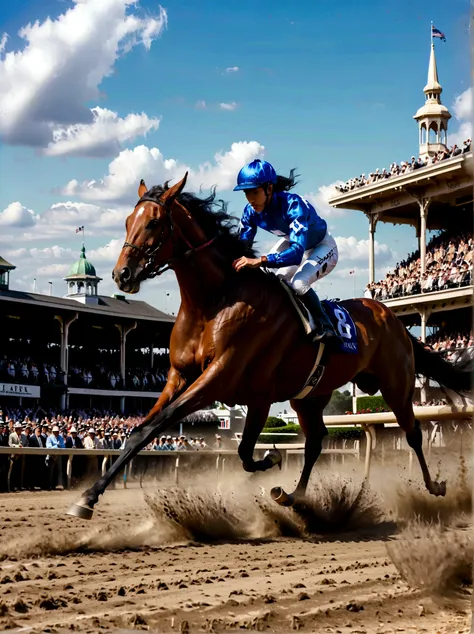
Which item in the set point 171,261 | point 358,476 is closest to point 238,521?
point 171,261

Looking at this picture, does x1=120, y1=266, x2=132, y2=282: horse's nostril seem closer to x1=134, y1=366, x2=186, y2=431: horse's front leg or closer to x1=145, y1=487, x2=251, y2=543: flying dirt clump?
x1=134, y1=366, x2=186, y2=431: horse's front leg

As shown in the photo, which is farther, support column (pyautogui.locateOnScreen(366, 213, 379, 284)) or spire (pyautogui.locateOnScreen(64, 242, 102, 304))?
spire (pyautogui.locateOnScreen(64, 242, 102, 304))

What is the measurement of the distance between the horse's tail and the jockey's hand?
270 centimetres

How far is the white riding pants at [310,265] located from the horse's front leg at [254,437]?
3.07 feet

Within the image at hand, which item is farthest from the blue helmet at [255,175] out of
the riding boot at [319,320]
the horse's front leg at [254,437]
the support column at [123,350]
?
the support column at [123,350]

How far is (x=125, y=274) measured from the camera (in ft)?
18.6

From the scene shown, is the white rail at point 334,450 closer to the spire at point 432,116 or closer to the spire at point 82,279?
the spire at point 432,116

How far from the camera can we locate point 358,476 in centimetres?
1062

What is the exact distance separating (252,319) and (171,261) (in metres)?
0.69

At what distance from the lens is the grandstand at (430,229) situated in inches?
998

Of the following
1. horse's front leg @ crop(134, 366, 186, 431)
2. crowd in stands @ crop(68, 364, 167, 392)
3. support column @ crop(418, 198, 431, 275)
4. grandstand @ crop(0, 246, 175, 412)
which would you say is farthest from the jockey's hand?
crowd in stands @ crop(68, 364, 167, 392)

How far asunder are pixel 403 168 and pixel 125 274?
77.3ft

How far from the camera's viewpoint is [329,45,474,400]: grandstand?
25344mm

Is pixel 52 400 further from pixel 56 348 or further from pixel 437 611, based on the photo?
pixel 437 611
